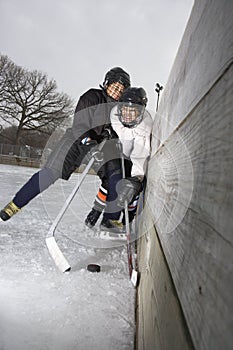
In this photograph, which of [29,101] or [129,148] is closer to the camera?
[129,148]

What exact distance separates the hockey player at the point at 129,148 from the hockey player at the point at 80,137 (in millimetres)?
143

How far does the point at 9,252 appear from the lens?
4.47ft

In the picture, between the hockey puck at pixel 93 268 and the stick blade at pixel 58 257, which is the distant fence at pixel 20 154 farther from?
the hockey puck at pixel 93 268

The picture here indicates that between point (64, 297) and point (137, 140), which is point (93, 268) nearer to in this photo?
point (64, 297)

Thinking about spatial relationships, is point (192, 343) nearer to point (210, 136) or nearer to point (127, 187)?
point (210, 136)

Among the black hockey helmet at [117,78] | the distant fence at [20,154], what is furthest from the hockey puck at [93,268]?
the distant fence at [20,154]

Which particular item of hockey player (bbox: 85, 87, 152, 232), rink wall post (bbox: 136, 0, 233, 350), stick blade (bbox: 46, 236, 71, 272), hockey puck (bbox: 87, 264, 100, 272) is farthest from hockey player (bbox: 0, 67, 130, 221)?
rink wall post (bbox: 136, 0, 233, 350)

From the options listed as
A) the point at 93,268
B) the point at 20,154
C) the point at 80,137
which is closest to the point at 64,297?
the point at 93,268

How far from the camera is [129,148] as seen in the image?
185cm

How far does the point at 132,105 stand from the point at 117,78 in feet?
1.56

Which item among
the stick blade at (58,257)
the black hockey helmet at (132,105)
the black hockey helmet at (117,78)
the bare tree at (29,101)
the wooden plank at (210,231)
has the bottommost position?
the stick blade at (58,257)

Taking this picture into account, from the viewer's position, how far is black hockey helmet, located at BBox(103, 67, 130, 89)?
1.92 metres

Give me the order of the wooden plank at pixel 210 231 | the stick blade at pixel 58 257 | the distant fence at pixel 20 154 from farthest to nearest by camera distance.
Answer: the distant fence at pixel 20 154 < the stick blade at pixel 58 257 < the wooden plank at pixel 210 231

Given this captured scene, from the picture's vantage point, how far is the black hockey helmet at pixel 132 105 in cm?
156
